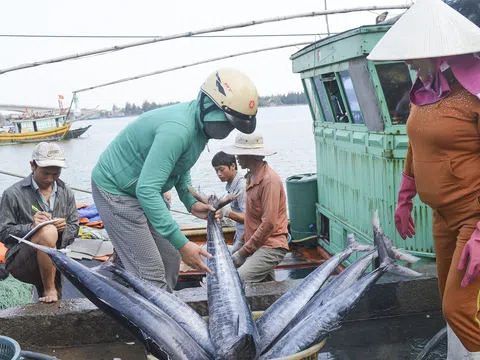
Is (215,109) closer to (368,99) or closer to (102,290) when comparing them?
(102,290)

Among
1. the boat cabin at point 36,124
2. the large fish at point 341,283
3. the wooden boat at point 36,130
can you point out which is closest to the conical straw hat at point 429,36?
the large fish at point 341,283

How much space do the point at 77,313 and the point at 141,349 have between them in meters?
0.61

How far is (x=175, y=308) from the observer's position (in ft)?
11.6

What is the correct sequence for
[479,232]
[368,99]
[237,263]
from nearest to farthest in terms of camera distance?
[479,232] → [237,263] → [368,99]

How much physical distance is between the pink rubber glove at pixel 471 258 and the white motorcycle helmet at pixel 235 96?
1.51 metres

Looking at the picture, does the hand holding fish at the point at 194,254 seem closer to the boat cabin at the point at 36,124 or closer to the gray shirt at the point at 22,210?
the gray shirt at the point at 22,210

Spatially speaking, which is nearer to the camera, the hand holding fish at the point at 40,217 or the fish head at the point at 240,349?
the fish head at the point at 240,349

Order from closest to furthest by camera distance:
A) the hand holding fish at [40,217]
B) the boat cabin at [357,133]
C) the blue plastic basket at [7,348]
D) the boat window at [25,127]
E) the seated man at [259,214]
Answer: the blue plastic basket at [7,348]
the hand holding fish at [40,217]
the seated man at [259,214]
the boat cabin at [357,133]
the boat window at [25,127]

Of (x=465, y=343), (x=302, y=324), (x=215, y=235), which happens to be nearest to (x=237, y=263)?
(x=215, y=235)

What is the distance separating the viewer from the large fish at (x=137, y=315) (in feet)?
10.2

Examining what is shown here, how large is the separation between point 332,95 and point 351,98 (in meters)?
0.85

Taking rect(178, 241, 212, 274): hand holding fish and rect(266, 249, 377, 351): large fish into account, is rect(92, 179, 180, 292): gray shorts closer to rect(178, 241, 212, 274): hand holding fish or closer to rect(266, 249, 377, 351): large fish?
rect(178, 241, 212, 274): hand holding fish

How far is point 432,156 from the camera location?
9.79 ft

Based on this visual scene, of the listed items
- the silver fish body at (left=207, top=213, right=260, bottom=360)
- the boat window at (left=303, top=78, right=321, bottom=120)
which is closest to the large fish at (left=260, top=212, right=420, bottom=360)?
the silver fish body at (left=207, top=213, right=260, bottom=360)
